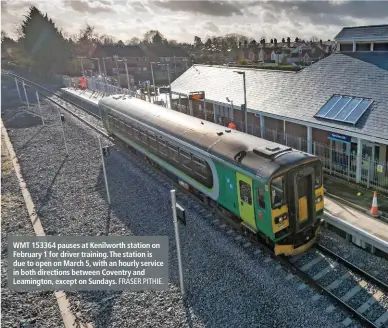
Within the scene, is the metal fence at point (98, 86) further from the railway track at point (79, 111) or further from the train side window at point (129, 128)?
the train side window at point (129, 128)

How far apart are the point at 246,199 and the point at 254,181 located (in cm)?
80

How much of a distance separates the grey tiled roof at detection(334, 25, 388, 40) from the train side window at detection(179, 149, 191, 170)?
14252mm

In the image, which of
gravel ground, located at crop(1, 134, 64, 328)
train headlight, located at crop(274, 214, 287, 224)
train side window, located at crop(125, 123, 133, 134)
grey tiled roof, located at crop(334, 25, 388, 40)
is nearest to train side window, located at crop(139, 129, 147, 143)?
train side window, located at crop(125, 123, 133, 134)

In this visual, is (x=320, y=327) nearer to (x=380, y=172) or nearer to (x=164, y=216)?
(x=164, y=216)

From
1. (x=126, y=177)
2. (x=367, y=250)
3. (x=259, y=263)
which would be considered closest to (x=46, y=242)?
(x=126, y=177)

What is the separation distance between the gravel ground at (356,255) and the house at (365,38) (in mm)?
14143

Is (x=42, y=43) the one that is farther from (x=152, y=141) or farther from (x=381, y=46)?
(x=381, y=46)

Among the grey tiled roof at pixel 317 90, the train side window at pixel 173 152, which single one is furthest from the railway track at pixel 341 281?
the grey tiled roof at pixel 317 90

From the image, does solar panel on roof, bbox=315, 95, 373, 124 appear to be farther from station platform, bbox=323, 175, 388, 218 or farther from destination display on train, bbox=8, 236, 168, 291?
destination display on train, bbox=8, 236, 168, 291

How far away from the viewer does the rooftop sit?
64.1ft

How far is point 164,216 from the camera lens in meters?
12.7

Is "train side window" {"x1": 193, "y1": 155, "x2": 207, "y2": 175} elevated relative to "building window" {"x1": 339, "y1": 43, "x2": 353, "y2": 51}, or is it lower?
lower

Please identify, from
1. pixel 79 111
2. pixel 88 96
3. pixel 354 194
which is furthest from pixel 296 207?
pixel 88 96

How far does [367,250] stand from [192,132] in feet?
23.1
